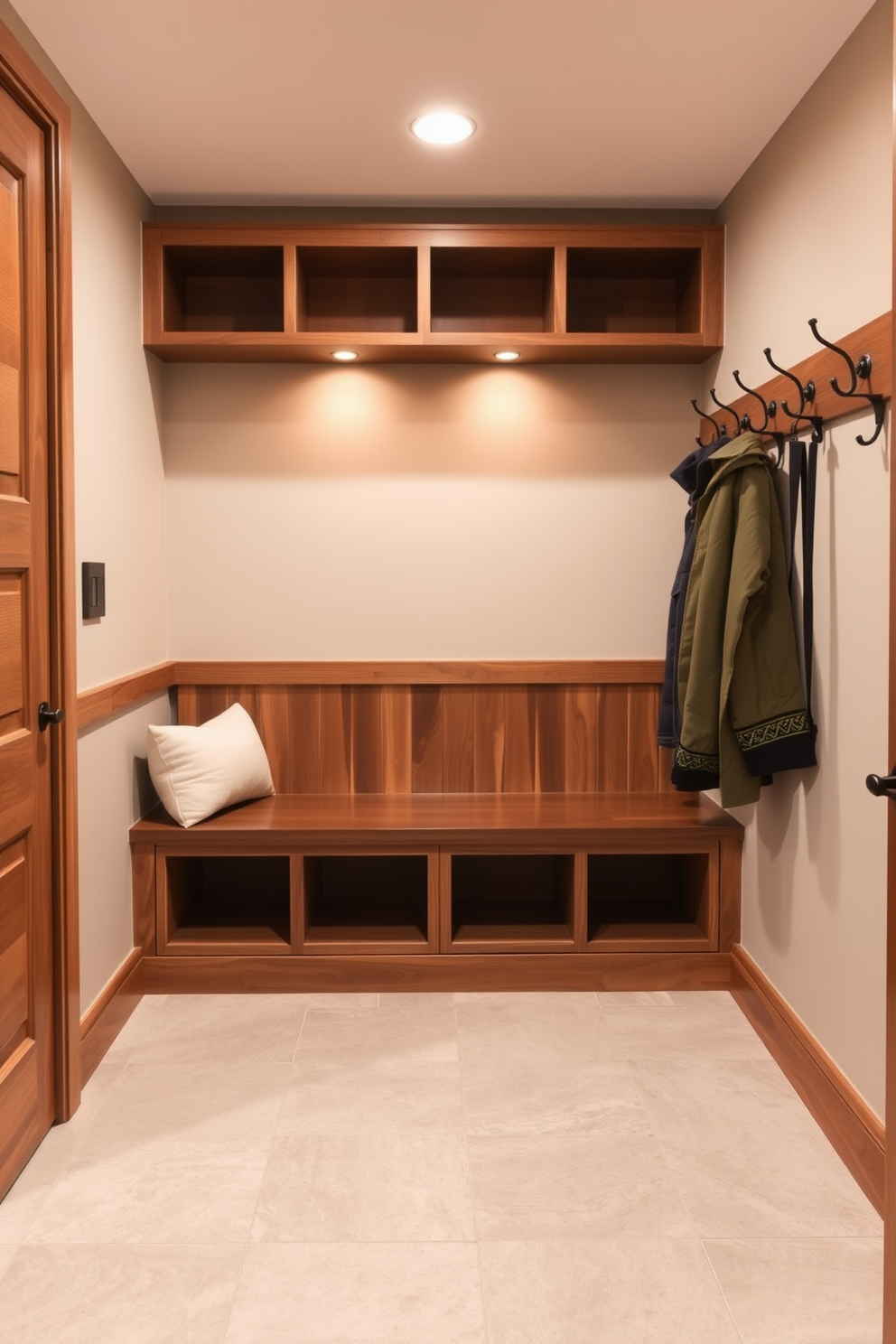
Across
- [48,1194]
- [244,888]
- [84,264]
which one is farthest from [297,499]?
[48,1194]

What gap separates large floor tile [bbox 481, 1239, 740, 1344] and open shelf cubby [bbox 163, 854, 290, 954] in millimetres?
1434

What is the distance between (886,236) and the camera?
2016mm

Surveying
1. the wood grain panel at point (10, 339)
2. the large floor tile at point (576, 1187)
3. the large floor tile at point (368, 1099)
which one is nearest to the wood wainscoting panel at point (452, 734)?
the large floor tile at point (368, 1099)

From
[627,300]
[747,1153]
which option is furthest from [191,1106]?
[627,300]

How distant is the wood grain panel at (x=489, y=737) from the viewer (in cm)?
349

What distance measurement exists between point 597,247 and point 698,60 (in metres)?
0.85

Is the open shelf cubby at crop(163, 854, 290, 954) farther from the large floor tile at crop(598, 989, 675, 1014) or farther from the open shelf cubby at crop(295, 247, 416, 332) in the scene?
the open shelf cubby at crop(295, 247, 416, 332)

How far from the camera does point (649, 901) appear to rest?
3.49 meters

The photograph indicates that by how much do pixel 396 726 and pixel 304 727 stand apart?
1.04 ft

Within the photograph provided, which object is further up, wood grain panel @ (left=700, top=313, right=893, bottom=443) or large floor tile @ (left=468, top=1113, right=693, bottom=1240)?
wood grain panel @ (left=700, top=313, right=893, bottom=443)

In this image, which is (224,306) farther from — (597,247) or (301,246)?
(597,247)

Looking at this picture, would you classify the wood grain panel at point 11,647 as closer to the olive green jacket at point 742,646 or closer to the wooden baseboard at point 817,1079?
the olive green jacket at point 742,646

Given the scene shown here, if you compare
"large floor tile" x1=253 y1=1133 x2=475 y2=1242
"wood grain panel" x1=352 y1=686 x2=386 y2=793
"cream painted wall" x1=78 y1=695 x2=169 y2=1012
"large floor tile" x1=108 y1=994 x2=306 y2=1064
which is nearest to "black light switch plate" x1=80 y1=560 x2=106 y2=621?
"cream painted wall" x1=78 y1=695 x2=169 y2=1012

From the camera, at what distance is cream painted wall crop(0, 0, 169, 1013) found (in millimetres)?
2539
